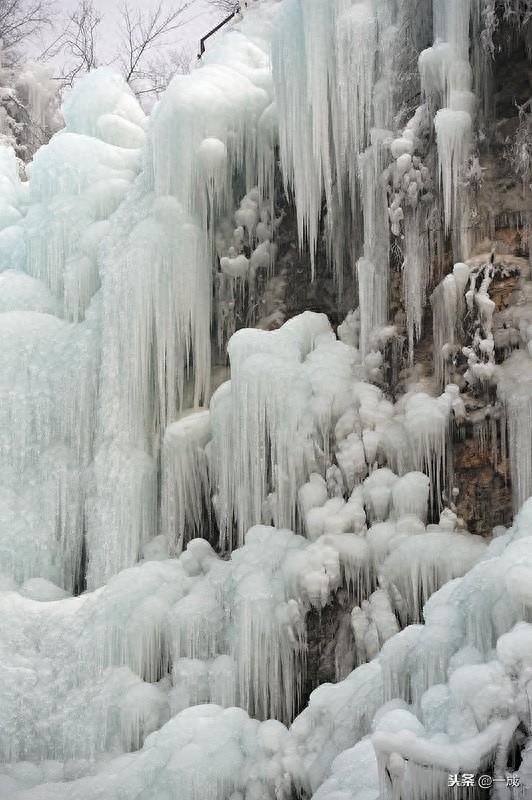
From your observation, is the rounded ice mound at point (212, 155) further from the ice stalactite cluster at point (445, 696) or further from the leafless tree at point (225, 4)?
the leafless tree at point (225, 4)

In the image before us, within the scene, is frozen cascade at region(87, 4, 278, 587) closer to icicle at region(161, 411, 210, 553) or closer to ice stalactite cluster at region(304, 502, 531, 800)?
icicle at region(161, 411, 210, 553)

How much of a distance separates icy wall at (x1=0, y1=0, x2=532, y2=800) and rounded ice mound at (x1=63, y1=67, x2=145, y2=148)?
1.09 metres

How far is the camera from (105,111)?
10.6 m

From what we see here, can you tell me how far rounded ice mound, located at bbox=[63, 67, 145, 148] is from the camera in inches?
412

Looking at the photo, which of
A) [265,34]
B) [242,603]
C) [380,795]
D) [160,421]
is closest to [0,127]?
[265,34]

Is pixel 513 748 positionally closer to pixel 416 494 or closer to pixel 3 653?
pixel 416 494

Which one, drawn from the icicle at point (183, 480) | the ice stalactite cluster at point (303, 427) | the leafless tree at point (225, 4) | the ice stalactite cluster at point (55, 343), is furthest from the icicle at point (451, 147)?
the leafless tree at point (225, 4)

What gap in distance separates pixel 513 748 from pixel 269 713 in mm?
2988

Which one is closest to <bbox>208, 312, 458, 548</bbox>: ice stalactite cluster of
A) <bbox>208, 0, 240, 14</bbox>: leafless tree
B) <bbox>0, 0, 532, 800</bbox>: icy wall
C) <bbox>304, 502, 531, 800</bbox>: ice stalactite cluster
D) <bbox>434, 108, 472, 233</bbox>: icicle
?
<bbox>0, 0, 532, 800</bbox>: icy wall

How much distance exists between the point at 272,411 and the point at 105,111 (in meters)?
4.66

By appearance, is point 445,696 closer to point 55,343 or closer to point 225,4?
point 55,343

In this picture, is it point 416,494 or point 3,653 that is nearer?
point 416,494

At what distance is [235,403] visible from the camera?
7.66 m

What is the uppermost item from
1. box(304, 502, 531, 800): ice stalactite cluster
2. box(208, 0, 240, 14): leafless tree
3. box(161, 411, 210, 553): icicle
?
box(208, 0, 240, 14): leafless tree
